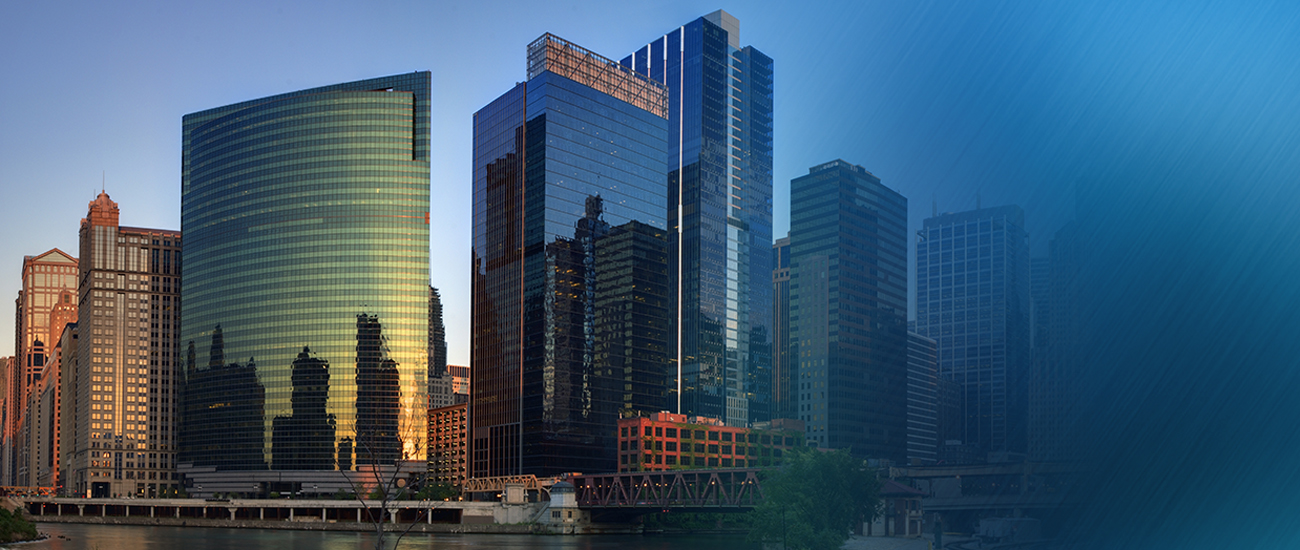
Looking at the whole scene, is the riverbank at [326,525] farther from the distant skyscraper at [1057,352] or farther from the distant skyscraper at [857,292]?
the distant skyscraper at [1057,352]

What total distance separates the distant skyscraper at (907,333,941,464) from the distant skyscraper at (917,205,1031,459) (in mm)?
3328

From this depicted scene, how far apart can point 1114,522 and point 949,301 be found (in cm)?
8442

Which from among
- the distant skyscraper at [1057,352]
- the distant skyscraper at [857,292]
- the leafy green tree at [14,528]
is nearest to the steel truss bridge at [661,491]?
the distant skyscraper at [857,292]

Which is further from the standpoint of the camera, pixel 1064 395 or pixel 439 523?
pixel 439 523

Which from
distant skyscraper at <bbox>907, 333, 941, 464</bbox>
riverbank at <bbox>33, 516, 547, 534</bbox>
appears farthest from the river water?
distant skyscraper at <bbox>907, 333, 941, 464</bbox>

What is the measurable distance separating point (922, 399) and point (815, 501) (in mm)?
94164

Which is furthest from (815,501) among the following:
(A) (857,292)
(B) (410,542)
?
(A) (857,292)

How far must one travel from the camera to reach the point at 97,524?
190250 mm

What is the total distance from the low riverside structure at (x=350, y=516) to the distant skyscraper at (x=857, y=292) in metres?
36.0

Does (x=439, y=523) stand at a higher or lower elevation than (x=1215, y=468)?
lower

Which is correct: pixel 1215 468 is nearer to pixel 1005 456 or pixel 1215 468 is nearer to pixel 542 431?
pixel 1005 456

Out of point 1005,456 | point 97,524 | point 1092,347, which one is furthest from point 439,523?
point 1092,347

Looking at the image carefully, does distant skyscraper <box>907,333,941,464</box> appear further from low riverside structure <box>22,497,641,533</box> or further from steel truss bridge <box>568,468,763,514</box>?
low riverside structure <box>22,497,641,533</box>

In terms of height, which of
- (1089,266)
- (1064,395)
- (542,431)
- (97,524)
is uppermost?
(1089,266)
